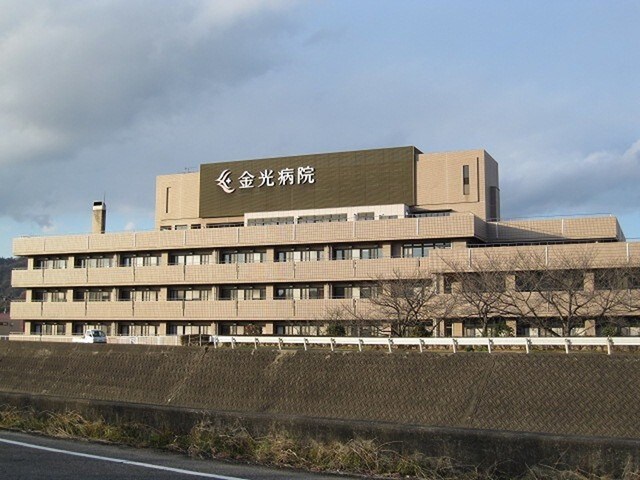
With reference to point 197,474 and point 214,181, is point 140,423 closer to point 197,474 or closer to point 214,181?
point 197,474

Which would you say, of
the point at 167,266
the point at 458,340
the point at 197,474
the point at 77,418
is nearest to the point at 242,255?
the point at 167,266

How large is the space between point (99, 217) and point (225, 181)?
15.2 m

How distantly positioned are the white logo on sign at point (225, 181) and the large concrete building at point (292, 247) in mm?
89

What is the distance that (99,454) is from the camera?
32.7 ft

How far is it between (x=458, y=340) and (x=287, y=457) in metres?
20.2

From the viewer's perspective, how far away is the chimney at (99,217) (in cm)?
6925

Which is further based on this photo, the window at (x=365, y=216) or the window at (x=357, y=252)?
the window at (x=365, y=216)

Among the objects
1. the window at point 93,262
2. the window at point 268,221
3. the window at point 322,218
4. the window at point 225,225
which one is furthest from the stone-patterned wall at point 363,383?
Result: the window at point 93,262

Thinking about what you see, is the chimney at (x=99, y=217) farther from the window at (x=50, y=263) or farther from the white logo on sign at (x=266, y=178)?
the white logo on sign at (x=266, y=178)

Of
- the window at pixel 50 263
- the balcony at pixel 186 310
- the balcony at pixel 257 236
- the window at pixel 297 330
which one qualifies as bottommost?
the window at pixel 297 330

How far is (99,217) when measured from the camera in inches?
2731

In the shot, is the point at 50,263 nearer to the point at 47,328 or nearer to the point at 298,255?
the point at 47,328

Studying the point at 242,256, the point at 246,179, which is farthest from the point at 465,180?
the point at 242,256

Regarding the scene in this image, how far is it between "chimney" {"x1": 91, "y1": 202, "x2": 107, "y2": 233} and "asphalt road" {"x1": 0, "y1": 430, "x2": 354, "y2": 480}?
60.9m
